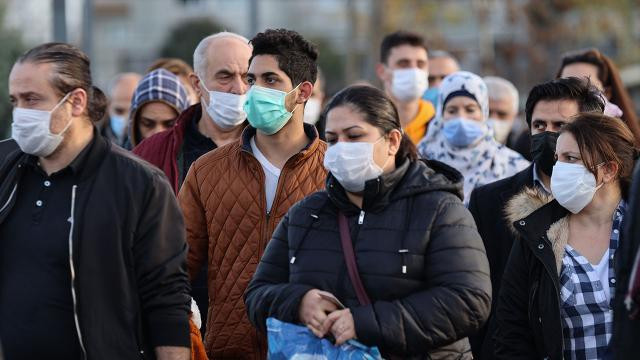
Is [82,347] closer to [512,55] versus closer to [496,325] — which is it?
[496,325]

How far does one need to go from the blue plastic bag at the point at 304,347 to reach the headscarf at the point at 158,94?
3725mm

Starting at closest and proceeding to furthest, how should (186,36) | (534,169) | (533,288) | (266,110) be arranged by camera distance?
(533,288)
(266,110)
(534,169)
(186,36)

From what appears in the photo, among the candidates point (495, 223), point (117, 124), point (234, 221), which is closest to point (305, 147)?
point (234, 221)

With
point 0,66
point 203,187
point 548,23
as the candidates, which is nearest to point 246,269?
point 203,187

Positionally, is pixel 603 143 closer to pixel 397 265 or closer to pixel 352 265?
pixel 397 265

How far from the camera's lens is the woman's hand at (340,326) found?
556 centimetres

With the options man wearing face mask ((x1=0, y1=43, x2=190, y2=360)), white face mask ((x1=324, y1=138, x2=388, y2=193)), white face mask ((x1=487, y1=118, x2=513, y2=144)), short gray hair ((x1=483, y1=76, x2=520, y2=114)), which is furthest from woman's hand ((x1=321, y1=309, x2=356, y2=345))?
short gray hair ((x1=483, y1=76, x2=520, y2=114))

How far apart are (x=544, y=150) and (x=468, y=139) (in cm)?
199

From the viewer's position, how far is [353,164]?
5.86 m

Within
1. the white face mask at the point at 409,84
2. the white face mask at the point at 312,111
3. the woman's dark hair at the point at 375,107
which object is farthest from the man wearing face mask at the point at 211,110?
the white face mask at the point at 312,111

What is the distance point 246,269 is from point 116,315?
113 centimetres

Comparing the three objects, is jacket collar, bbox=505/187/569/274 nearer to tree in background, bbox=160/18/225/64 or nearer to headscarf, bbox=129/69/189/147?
headscarf, bbox=129/69/189/147

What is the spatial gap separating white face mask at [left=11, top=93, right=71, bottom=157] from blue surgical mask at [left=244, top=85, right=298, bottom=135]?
1376mm

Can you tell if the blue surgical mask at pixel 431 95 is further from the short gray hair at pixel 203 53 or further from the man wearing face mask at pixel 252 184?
the man wearing face mask at pixel 252 184
